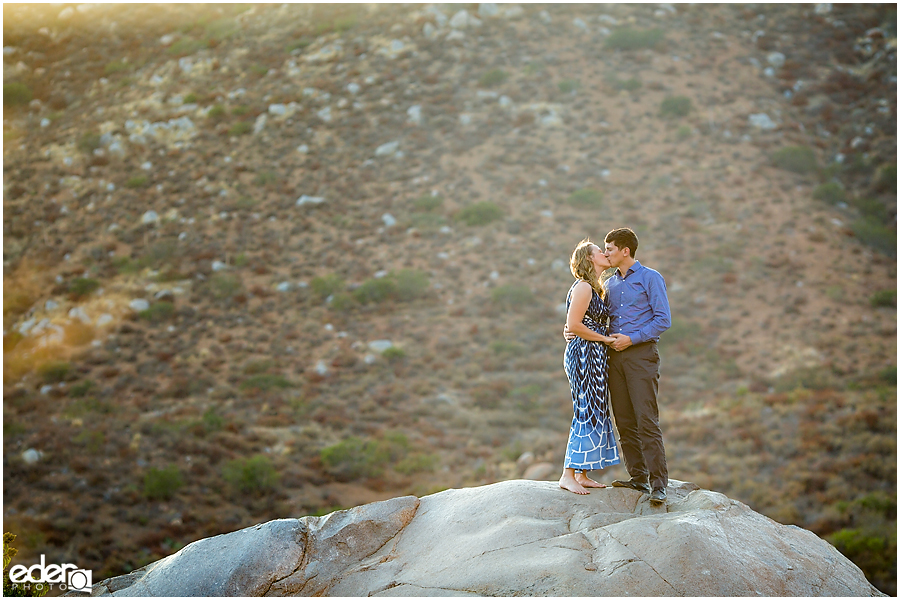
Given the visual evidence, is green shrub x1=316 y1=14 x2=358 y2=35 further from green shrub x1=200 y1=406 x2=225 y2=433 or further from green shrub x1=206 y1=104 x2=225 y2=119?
green shrub x1=200 y1=406 x2=225 y2=433

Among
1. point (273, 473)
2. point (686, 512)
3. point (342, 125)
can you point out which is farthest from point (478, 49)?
point (686, 512)

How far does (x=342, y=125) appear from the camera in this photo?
1130 inches

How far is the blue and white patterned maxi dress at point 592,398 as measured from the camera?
4902 mm

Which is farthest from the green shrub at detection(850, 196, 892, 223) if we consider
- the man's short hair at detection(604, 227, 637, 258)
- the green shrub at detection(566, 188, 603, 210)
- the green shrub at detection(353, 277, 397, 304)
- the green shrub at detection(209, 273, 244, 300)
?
the man's short hair at detection(604, 227, 637, 258)

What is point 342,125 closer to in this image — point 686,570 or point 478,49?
point 478,49

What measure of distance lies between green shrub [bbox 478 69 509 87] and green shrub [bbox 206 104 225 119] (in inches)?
486

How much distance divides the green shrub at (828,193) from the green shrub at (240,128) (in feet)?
→ 79.2

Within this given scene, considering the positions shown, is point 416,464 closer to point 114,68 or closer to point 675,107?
point 675,107

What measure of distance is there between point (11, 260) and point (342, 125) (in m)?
14.3

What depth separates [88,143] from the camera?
28422 millimetres

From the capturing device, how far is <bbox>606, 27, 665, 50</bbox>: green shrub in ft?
102

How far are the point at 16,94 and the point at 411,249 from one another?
2332 cm

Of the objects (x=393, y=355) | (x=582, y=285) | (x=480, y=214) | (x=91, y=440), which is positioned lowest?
(x=91, y=440)

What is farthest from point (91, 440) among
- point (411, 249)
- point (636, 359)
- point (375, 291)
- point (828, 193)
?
point (828, 193)
